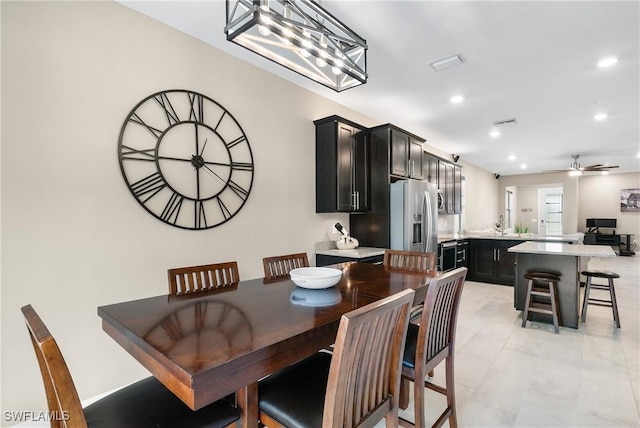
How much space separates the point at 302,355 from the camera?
1102mm

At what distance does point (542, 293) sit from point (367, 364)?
127 inches

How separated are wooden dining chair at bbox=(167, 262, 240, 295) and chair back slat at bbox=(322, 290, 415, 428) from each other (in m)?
1.05

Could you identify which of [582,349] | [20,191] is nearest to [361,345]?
[20,191]

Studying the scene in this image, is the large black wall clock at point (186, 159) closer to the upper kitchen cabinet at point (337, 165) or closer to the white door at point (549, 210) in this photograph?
the upper kitchen cabinet at point (337, 165)

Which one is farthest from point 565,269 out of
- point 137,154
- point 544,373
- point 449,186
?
point 137,154

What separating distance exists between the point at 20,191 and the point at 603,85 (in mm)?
5460

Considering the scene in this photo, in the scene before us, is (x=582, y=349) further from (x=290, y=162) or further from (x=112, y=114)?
(x=112, y=114)

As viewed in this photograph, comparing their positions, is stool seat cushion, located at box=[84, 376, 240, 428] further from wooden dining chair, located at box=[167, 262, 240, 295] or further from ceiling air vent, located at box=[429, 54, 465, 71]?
ceiling air vent, located at box=[429, 54, 465, 71]

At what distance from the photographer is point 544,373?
243 centimetres

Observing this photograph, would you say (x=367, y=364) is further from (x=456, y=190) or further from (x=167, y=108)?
(x=456, y=190)

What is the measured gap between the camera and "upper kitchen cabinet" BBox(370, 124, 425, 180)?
13.2ft

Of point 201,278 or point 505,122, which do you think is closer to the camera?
point 201,278

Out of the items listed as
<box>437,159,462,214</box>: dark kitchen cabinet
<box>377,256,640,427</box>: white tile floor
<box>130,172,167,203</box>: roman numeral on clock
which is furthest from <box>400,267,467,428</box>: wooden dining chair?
<box>437,159,462,214</box>: dark kitchen cabinet

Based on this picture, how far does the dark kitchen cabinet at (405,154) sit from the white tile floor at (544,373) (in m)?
2.05
